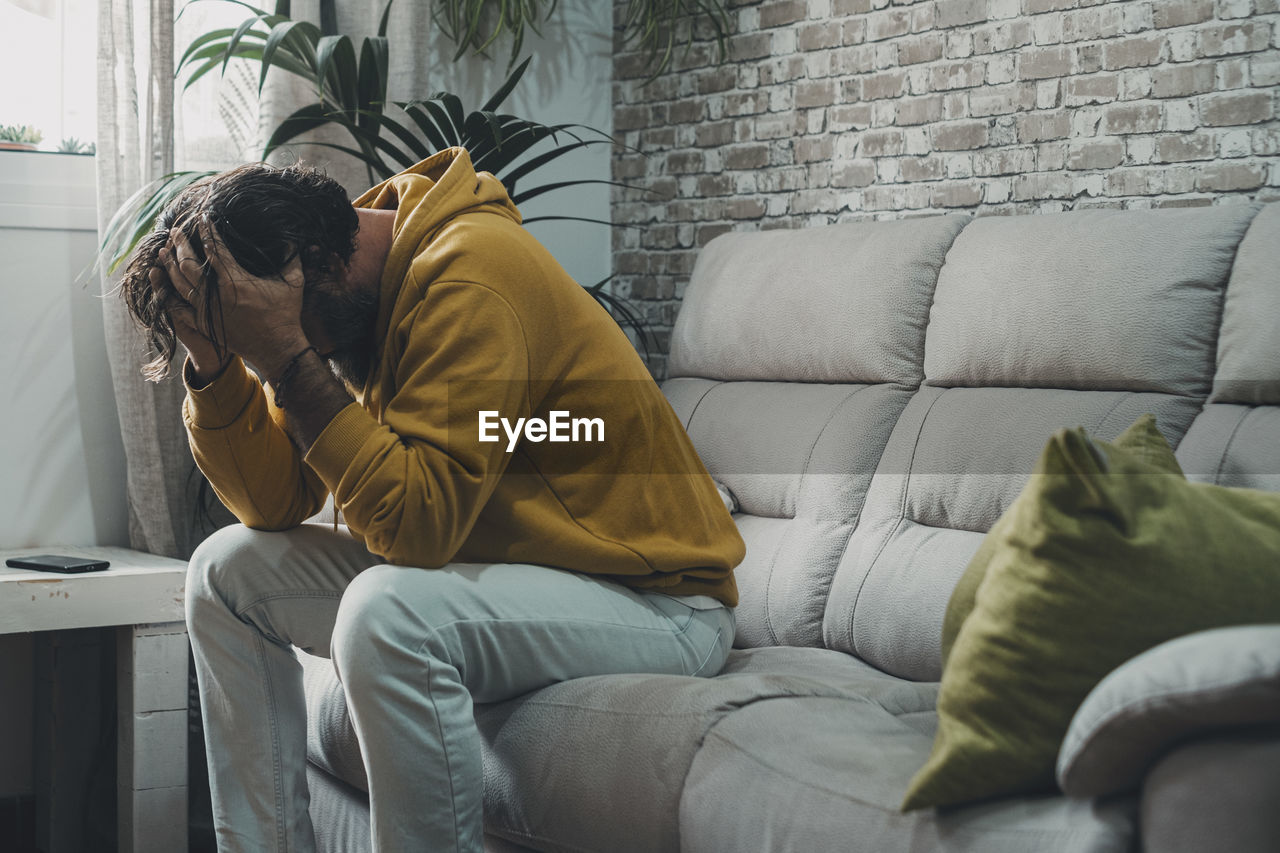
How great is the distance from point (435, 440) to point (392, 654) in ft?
0.79

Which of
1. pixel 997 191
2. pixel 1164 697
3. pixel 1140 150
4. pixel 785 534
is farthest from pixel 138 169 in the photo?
pixel 1164 697

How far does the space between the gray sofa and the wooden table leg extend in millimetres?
445

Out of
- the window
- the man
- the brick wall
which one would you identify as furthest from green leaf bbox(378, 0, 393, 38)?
the man

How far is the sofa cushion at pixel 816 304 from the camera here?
204 centimetres

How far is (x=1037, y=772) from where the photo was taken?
994mm

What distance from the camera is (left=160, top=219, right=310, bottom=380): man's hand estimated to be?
1.43m

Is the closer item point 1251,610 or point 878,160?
point 1251,610

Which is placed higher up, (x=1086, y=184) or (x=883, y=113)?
(x=883, y=113)

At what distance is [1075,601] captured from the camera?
976 mm

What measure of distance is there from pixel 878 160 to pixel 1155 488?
166cm

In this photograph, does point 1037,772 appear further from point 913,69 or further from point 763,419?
point 913,69

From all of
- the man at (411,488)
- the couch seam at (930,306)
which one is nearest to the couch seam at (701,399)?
the couch seam at (930,306)

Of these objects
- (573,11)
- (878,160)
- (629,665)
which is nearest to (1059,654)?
(629,665)

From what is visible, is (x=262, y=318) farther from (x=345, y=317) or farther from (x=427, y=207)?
(x=427, y=207)
